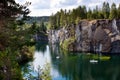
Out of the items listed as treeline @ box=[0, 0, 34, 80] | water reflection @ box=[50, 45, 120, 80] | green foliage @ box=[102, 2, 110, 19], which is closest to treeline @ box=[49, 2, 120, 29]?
green foliage @ box=[102, 2, 110, 19]

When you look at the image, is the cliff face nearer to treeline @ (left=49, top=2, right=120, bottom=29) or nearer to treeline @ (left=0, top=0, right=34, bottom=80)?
treeline @ (left=49, top=2, right=120, bottom=29)

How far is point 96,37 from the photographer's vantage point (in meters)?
126

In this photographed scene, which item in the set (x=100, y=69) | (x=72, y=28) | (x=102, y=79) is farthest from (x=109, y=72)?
(x=72, y=28)

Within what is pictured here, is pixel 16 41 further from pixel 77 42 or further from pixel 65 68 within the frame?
pixel 77 42

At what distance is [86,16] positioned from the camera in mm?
138625

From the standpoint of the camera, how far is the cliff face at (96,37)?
121 meters

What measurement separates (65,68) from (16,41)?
200 ft

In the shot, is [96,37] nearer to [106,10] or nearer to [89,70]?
[106,10]

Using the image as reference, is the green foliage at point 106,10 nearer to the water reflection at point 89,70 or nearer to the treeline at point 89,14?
the treeline at point 89,14

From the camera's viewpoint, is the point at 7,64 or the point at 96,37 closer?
the point at 7,64

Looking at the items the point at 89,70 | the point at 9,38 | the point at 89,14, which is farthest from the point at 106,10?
the point at 9,38

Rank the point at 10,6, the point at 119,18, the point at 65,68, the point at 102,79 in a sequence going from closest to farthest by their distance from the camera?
1. the point at 10,6
2. the point at 102,79
3. the point at 65,68
4. the point at 119,18

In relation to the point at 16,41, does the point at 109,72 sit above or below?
below

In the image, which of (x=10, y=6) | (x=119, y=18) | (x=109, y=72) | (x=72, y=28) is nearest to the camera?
(x=10, y=6)
